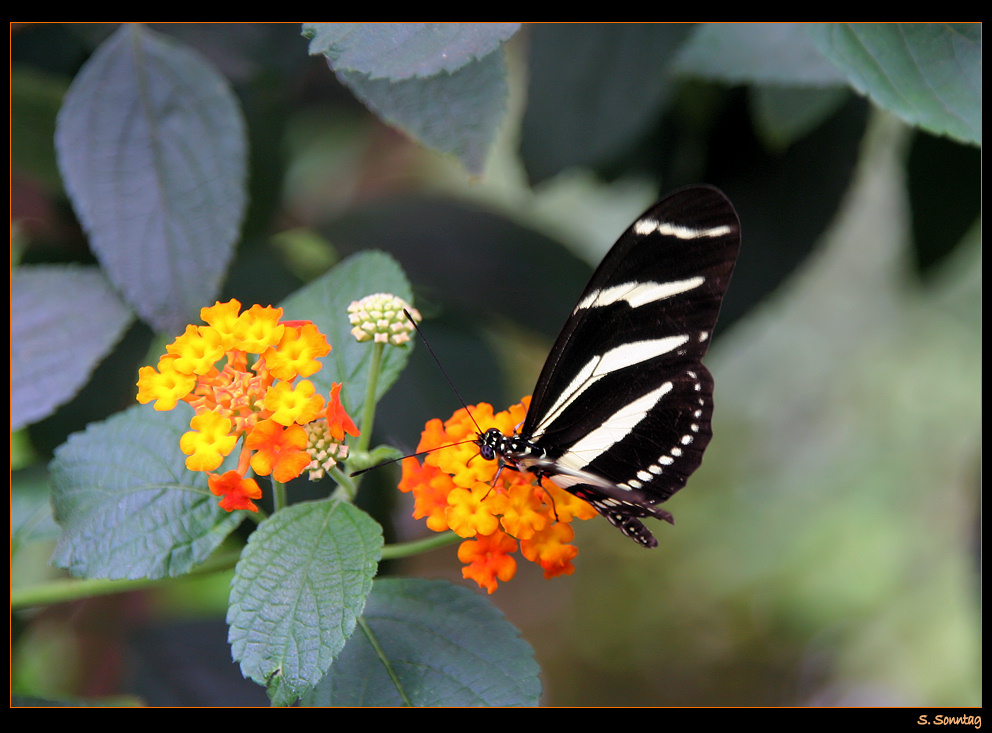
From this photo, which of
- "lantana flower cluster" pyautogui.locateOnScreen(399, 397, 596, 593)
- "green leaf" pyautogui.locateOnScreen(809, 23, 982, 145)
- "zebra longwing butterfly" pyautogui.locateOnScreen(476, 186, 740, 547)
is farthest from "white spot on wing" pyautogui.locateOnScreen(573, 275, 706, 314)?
"green leaf" pyautogui.locateOnScreen(809, 23, 982, 145)

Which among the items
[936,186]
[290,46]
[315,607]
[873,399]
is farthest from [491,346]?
[873,399]

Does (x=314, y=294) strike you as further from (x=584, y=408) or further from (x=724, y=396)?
(x=724, y=396)

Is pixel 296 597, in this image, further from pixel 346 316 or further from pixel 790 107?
pixel 790 107

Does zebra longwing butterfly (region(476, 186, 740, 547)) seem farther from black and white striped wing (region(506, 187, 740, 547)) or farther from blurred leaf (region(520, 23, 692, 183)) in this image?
blurred leaf (region(520, 23, 692, 183))

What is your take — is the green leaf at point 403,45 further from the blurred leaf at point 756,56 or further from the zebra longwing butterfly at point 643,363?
the blurred leaf at point 756,56

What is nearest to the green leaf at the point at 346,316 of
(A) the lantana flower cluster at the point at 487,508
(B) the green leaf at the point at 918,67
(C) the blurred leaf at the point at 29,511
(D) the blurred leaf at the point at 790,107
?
(A) the lantana flower cluster at the point at 487,508

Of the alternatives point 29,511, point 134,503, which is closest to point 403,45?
point 134,503

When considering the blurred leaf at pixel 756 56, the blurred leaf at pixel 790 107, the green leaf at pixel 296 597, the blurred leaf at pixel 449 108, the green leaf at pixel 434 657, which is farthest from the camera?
the blurred leaf at pixel 790 107
